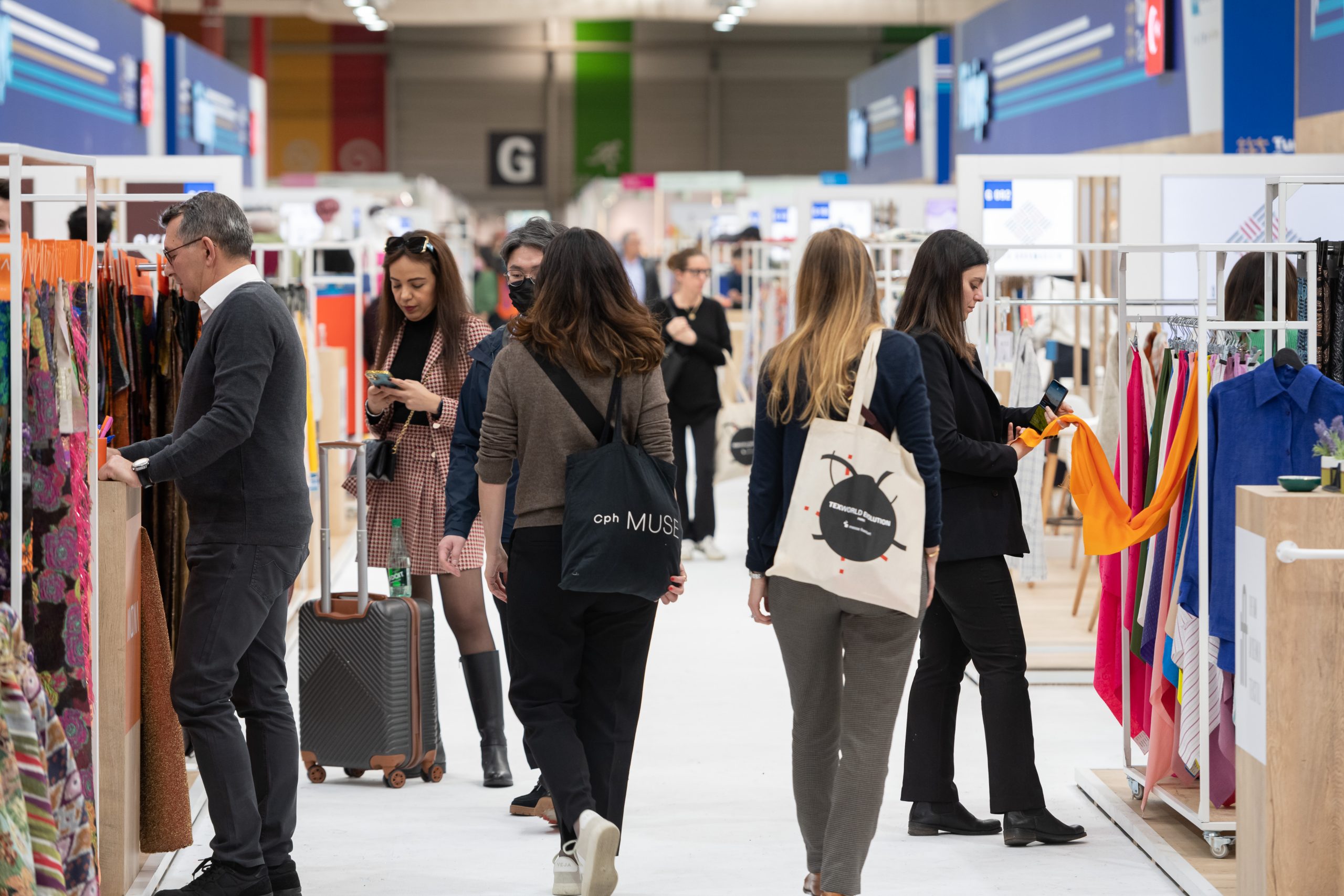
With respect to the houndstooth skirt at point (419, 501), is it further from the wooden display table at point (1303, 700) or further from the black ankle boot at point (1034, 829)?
the wooden display table at point (1303, 700)

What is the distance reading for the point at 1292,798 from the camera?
3.03 m

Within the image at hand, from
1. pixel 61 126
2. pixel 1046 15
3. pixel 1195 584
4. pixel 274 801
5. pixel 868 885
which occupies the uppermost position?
pixel 1046 15

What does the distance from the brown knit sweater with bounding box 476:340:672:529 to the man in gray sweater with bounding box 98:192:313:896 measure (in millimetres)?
437

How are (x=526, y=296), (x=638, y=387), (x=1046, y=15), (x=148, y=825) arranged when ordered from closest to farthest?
(x=638, y=387) < (x=148, y=825) < (x=526, y=296) < (x=1046, y=15)

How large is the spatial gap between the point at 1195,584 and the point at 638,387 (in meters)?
1.44

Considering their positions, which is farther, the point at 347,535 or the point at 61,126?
the point at 61,126

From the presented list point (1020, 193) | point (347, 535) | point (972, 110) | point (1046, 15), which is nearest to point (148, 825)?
point (1020, 193)

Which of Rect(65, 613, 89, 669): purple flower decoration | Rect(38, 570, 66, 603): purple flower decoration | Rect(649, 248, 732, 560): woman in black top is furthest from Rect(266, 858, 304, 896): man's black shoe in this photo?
Rect(649, 248, 732, 560): woman in black top

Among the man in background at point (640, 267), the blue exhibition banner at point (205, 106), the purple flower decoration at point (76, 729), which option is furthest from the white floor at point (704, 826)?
Answer: the blue exhibition banner at point (205, 106)

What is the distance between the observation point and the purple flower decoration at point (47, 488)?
3037mm

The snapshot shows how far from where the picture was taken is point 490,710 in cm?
449

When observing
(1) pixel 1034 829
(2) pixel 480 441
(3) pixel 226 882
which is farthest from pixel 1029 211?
(3) pixel 226 882

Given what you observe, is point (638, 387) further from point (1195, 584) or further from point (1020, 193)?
point (1020, 193)

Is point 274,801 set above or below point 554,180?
below
